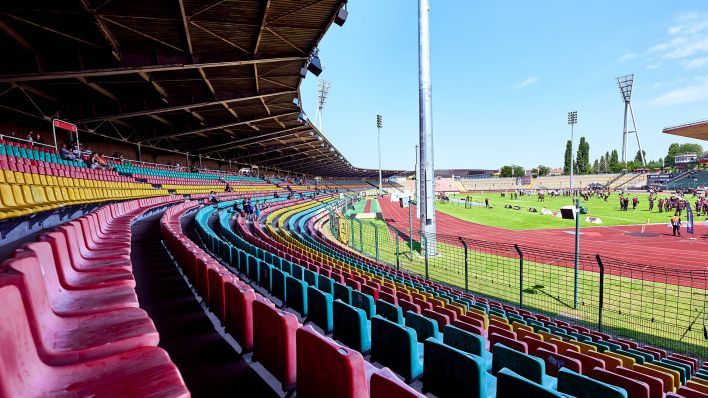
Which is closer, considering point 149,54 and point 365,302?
point 365,302

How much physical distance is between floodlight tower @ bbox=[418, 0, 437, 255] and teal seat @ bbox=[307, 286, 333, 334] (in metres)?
12.9

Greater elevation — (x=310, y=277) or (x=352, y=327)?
(x=352, y=327)

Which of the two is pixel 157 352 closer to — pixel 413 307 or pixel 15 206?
pixel 413 307

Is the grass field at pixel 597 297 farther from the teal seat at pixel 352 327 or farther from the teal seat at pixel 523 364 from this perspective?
the teal seat at pixel 352 327

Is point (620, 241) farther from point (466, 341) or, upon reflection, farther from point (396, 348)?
point (396, 348)

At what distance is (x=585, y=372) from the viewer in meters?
3.58

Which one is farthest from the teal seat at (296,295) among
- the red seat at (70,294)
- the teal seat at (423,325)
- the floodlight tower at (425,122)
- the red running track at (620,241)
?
the red running track at (620,241)

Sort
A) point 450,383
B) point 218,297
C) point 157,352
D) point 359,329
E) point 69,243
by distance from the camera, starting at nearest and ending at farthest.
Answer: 1. point 157,352
2. point 450,383
3. point 69,243
4. point 359,329
5. point 218,297

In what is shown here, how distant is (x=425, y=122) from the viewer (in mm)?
16875

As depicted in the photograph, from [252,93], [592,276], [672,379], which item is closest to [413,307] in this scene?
[672,379]

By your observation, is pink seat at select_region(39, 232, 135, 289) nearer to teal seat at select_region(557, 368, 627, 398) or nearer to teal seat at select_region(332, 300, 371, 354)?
teal seat at select_region(332, 300, 371, 354)

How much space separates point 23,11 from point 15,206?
8.56 meters

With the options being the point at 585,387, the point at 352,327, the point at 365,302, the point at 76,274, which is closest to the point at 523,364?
the point at 585,387

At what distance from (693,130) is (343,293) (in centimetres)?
3401
